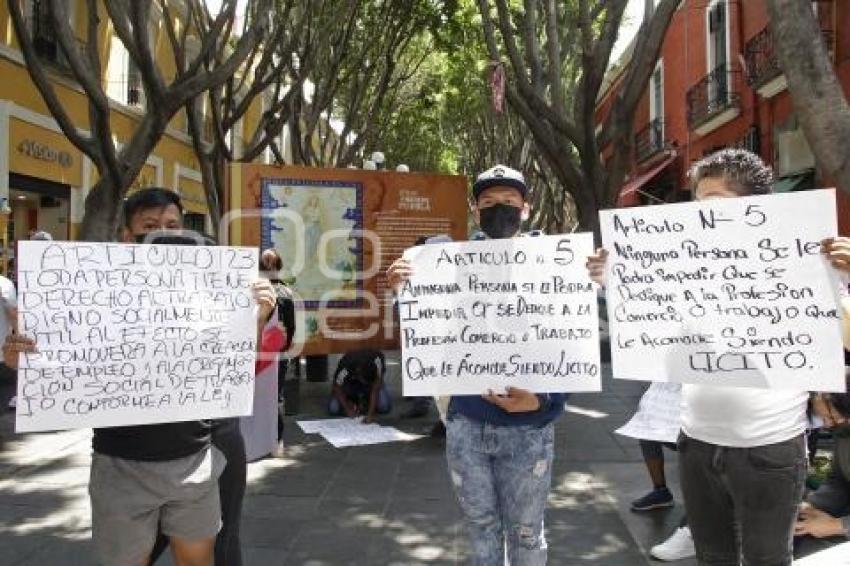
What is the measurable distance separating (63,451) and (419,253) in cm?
478

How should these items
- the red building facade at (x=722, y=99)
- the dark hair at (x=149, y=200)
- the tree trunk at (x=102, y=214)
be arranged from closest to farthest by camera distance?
the dark hair at (x=149, y=200) → the tree trunk at (x=102, y=214) → the red building facade at (x=722, y=99)

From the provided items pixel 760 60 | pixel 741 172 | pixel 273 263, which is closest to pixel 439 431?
pixel 273 263

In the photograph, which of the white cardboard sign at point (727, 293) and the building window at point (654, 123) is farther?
the building window at point (654, 123)

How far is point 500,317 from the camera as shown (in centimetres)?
301

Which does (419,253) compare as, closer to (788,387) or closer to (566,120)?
(788,387)

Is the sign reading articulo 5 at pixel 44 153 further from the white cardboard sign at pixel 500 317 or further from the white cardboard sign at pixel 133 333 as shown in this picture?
the white cardboard sign at pixel 500 317

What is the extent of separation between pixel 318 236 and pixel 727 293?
5.99 metres

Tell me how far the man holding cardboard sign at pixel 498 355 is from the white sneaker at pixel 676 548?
62.4 inches

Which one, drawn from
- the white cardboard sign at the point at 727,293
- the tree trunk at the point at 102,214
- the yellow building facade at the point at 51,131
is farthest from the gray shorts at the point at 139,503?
the yellow building facade at the point at 51,131

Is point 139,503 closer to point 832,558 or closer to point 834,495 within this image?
point 832,558

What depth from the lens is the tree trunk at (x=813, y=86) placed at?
519 centimetres

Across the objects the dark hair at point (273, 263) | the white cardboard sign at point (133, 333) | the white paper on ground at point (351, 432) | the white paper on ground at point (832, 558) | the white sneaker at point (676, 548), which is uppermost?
the dark hair at point (273, 263)

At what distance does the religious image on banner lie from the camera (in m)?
8.07

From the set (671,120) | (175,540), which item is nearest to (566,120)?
(175,540)
